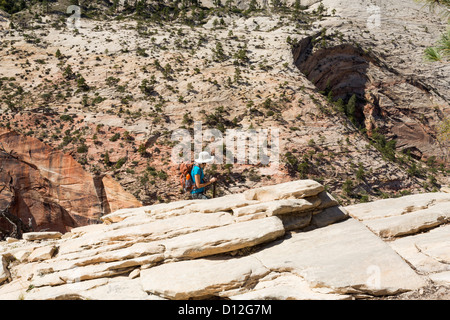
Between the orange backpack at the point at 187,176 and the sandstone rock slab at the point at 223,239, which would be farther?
the orange backpack at the point at 187,176

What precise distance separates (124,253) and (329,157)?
20.2 metres

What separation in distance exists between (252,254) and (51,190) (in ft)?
65.1

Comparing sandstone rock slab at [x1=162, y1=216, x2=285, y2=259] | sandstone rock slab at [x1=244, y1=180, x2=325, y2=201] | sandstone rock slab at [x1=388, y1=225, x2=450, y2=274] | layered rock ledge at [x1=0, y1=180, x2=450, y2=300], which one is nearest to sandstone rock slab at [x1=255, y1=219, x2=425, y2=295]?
layered rock ledge at [x1=0, y1=180, x2=450, y2=300]

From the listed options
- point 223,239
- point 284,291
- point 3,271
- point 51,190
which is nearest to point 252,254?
point 223,239

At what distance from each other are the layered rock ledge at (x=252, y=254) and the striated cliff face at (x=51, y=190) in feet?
40.6

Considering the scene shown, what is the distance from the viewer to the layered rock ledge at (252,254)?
5387 millimetres

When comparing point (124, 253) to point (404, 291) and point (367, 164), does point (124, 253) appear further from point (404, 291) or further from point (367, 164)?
point (367, 164)

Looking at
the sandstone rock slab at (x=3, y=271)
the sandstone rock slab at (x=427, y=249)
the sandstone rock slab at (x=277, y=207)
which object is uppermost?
the sandstone rock slab at (x=277, y=207)

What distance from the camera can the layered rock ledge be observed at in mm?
5387

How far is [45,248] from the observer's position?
26.7ft

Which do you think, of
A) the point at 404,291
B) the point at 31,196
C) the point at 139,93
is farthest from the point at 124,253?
the point at 139,93

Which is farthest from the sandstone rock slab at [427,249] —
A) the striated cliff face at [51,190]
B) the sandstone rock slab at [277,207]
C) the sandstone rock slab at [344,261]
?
the striated cliff face at [51,190]

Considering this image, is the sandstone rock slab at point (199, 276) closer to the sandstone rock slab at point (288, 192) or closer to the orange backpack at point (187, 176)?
the sandstone rock slab at point (288, 192)

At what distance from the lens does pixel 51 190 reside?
2080cm
